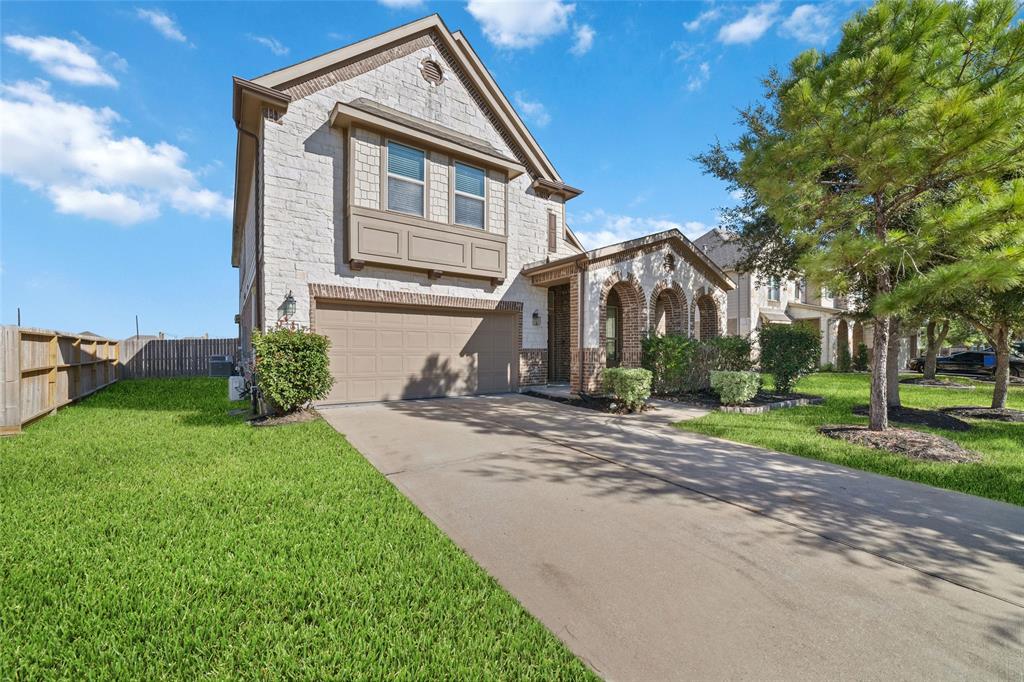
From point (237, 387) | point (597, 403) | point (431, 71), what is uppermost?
point (431, 71)

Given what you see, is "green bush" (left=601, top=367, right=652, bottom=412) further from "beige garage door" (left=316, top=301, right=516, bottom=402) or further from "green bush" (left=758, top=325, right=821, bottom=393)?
"green bush" (left=758, top=325, right=821, bottom=393)

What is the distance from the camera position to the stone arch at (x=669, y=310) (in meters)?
11.9

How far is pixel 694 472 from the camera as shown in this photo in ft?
16.9

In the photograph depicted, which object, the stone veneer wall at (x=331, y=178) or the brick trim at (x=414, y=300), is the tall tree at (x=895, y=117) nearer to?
the brick trim at (x=414, y=300)

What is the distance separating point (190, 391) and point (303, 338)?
7195 millimetres

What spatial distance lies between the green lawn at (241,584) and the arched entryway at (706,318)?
1134cm

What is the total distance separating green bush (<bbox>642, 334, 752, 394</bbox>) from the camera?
10.8 metres

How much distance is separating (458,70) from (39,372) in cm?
1138

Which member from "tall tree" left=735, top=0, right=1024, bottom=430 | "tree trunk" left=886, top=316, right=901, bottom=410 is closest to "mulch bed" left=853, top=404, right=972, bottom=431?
"tree trunk" left=886, top=316, right=901, bottom=410

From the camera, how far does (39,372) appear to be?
810 centimetres

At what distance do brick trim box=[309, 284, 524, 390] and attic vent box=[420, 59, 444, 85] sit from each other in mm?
5650

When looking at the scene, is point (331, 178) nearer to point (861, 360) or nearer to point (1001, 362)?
point (1001, 362)

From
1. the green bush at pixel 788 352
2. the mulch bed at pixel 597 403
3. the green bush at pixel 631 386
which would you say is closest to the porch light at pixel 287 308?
the mulch bed at pixel 597 403

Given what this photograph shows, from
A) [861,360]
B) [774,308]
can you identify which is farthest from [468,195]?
[861,360]
